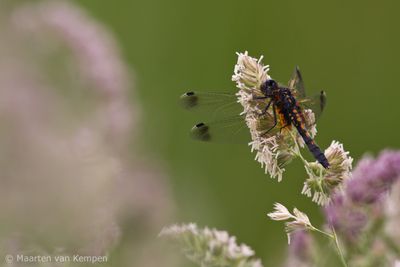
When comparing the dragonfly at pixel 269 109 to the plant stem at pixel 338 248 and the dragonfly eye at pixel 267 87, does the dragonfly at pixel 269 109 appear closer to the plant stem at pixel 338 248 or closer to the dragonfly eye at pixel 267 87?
the dragonfly eye at pixel 267 87

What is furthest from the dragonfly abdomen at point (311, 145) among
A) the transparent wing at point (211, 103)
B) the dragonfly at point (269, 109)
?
the transparent wing at point (211, 103)

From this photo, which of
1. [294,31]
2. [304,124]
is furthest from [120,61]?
[294,31]

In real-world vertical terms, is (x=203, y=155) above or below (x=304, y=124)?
above

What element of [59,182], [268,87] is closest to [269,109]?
[268,87]

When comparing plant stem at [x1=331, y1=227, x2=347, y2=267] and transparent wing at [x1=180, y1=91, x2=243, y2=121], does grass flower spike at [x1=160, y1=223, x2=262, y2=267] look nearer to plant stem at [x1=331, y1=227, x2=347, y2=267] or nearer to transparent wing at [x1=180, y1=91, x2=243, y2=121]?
plant stem at [x1=331, y1=227, x2=347, y2=267]

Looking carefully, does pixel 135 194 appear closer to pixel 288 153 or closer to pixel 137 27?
pixel 288 153

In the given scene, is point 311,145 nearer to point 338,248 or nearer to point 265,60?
point 338,248
